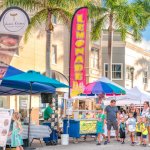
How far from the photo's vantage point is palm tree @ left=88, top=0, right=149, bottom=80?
32500 millimetres

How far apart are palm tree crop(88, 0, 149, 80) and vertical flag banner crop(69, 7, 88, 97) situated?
10.7 metres

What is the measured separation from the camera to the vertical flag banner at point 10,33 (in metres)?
12.2

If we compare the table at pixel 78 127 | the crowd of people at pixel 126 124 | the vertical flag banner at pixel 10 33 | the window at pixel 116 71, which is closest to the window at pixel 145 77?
the window at pixel 116 71

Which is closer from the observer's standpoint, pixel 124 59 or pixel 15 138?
pixel 15 138

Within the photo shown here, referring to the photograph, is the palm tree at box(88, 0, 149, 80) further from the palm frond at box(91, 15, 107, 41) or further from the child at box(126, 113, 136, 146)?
the child at box(126, 113, 136, 146)

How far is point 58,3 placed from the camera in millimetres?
26375

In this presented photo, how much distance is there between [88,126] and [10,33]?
308 inches

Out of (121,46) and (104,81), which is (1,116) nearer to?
(104,81)

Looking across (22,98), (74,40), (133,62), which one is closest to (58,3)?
(74,40)

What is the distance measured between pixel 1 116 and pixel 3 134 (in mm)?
570

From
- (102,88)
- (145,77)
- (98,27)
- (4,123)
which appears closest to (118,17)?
(98,27)

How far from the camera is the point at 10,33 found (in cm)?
1238

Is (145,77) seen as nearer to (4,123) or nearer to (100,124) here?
(100,124)

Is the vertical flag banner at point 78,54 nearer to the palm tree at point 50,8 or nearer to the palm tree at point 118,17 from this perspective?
the palm tree at point 50,8
